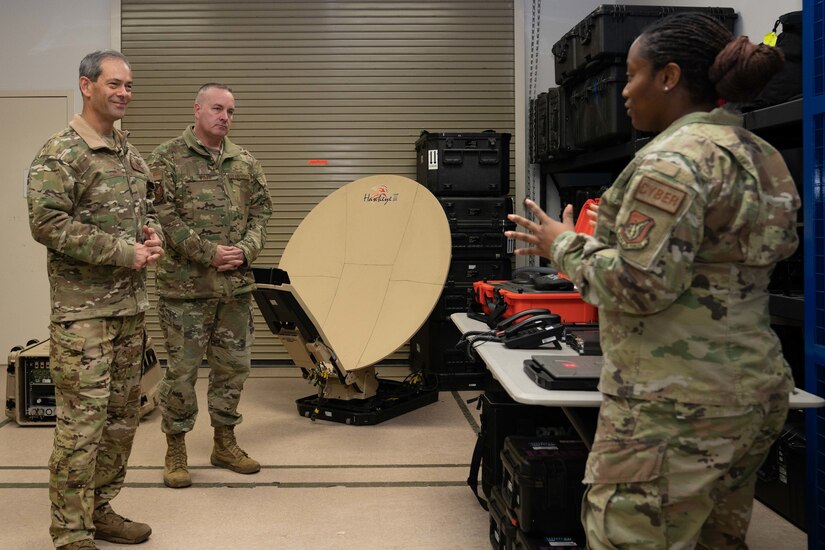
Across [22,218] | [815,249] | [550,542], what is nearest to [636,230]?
[550,542]

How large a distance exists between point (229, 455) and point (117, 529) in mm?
939

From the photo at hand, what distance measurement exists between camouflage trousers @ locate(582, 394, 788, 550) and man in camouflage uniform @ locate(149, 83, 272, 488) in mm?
2515

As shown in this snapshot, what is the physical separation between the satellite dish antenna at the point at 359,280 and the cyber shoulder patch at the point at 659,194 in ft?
9.95

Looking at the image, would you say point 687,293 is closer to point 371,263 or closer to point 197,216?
point 197,216

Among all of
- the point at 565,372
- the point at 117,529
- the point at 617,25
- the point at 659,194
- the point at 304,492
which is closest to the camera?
the point at 659,194

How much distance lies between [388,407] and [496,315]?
1.84 metres

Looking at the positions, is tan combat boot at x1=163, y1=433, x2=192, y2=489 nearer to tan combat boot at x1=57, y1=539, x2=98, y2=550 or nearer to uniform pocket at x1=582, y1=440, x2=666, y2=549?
tan combat boot at x1=57, y1=539, x2=98, y2=550

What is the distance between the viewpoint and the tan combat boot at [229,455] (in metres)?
3.82

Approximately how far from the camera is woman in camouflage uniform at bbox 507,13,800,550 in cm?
147

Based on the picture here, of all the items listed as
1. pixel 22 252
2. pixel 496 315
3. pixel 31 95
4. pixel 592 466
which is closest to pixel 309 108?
pixel 31 95

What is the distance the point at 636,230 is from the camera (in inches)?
58.0

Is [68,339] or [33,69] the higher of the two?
[33,69]

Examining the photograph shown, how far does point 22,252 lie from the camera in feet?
21.8

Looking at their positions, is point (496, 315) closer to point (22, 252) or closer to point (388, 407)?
point (388, 407)
